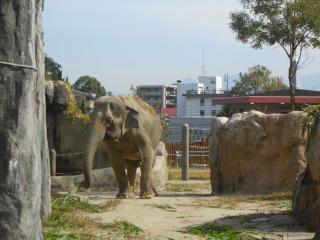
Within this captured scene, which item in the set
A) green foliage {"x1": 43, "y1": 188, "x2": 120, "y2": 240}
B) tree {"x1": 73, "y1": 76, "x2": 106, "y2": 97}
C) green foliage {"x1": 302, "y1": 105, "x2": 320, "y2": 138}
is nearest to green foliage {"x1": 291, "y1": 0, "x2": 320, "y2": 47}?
green foliage {"x1": 43, "y1": 188, "x2": 120, "y2": 240}

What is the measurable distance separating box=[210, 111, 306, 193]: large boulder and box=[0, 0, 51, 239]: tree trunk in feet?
34.5

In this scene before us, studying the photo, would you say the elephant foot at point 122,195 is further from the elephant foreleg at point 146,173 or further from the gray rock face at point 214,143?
the gray rock face at point 214,143

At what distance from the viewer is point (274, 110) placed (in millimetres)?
40438

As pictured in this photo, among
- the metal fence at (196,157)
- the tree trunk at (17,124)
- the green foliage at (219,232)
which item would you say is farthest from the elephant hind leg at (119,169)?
the metal fence at (196,157)

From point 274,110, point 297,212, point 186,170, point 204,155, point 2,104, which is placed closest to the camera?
point 2,104

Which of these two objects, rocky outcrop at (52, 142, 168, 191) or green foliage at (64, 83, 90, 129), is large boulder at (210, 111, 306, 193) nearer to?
rocky outcrop at (52, 142, 168, 191)

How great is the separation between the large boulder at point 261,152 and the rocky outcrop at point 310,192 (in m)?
5.11

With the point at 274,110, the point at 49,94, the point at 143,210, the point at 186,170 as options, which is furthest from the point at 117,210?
the point at 274,110

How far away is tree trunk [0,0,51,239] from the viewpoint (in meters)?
4.14

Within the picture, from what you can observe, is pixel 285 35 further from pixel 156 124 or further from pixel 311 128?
pixel 311 128

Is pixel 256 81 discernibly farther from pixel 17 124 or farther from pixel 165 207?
pixel 17 124

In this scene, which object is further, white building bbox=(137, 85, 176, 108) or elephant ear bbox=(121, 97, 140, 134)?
white building bbox=(137, 85, 176, 108)

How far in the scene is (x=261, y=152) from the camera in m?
14.7

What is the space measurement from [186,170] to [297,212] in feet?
42.9
